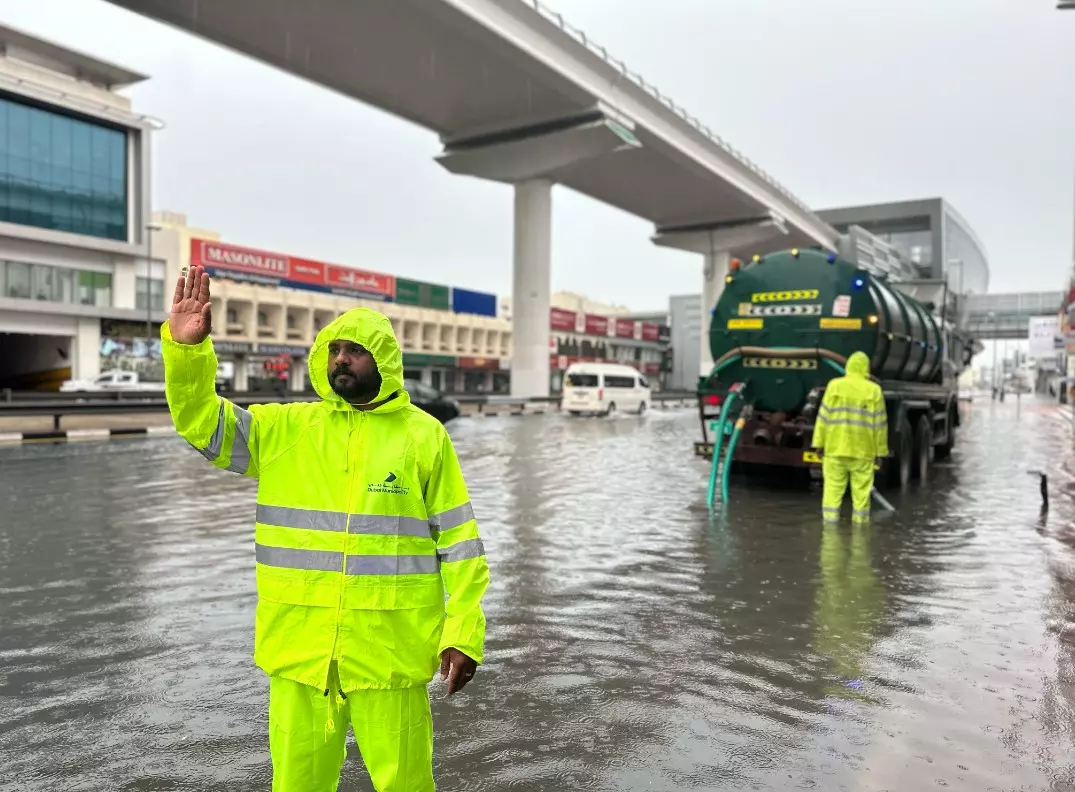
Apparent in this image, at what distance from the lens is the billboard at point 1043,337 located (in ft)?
94.0

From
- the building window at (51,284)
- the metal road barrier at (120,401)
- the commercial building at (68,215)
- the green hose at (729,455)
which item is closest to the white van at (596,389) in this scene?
the metal road barrier at (120,401)

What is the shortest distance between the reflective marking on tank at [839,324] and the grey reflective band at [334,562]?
9703 mm

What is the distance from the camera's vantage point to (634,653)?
16.3 ft

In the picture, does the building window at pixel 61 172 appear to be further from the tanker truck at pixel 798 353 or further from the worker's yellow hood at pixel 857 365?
the worker's yellow hood at pixel 857 365

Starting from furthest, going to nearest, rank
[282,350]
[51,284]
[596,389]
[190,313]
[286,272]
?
[286,272], [282,350], [51,284], [596,389], [190,313]

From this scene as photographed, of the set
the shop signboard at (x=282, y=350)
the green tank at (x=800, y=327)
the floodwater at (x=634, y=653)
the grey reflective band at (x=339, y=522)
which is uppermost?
the shop signboard at (x=282, y=350)

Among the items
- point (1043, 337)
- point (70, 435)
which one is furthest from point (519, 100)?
point (70, 435)

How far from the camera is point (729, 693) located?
4320mm

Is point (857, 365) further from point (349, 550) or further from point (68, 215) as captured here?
point (68, 215)

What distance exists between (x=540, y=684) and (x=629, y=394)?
3301 centimetres

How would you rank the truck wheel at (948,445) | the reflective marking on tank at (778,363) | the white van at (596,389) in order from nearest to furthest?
the reflective marking on tank at (778,363)
the truck wheel at (948,445)
the white van at (596,389)

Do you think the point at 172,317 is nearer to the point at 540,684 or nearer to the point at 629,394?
the point at 540,684

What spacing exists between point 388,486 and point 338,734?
0.76 m

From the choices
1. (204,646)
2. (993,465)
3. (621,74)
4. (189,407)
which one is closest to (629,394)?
(621,74)
